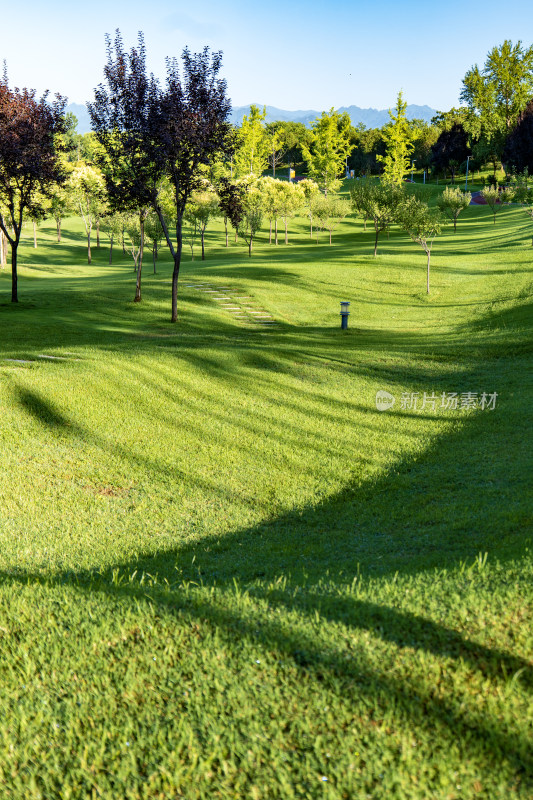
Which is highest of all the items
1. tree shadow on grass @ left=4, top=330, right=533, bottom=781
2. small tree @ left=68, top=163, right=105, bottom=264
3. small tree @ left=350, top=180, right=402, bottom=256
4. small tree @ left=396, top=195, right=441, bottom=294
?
small tree @ left=68, top=163, right=105, bottom=264

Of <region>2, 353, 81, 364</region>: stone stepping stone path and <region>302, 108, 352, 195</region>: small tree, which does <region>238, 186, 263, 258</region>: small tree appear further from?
<region>2, 353, 81, 364</region>: stone stepping stone path

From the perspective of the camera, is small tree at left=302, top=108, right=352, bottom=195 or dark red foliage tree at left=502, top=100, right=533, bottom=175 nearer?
dark red foliage tree at left=502, top=100, right=533, bottom=175

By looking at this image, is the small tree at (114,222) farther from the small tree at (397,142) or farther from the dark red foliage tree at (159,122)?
the small tree at (397,142)

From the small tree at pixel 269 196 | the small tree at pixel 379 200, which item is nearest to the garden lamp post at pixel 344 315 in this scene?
the small tree at pixel 379 200

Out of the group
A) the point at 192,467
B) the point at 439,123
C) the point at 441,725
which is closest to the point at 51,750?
the point at 441,725

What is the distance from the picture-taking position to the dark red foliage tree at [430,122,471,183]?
86.9 meters

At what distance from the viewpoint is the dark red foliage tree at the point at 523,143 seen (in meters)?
70.4

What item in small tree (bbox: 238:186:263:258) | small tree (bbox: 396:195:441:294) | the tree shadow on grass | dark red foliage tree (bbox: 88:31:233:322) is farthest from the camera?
small tree (bbox: 238:186:263:258)

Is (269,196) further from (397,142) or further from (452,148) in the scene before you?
(452,148)
